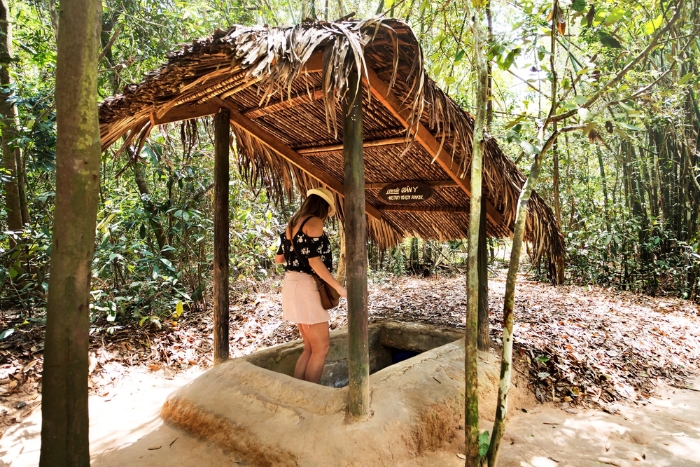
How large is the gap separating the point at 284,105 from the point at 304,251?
115 cm

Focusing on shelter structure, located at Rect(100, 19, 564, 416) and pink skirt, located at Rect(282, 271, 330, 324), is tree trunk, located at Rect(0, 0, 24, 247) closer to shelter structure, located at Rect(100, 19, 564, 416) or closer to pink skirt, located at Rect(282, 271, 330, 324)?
shelter structure, located at Rect(100, 19, 564, 416)

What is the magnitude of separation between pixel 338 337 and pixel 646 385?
2.89 metres

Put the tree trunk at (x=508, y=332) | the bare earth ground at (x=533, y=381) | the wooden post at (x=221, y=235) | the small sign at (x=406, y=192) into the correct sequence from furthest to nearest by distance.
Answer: the small sign at (x=406, y=192)
the wooden post at (x=221, y=235)
the bare earth ground at (x=533, y=381)
the tree trunk at (x=508, y=332)

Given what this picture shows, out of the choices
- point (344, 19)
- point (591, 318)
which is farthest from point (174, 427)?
point (591, 318)

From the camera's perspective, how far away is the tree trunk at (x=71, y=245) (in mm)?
1386

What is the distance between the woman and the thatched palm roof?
0.69 meters

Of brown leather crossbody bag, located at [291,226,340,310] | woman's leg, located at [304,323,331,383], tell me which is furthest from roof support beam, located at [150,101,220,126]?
woman's leg, located at [304,323,331,383]

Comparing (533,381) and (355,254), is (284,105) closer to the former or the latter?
(355,254)

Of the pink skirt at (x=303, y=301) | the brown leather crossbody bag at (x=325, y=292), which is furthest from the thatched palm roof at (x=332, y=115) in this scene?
the pink skirt at (x=303, y=301)

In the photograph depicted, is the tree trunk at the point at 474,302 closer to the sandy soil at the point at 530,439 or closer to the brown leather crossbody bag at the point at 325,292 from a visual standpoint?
the sandy soil at the point at 530,439

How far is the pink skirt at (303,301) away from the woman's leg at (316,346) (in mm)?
69

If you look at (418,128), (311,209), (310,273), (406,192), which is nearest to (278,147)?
(311,209)

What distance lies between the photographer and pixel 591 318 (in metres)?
5.16

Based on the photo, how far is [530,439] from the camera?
9.27ft
